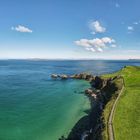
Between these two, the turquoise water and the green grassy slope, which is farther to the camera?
the turquoise water

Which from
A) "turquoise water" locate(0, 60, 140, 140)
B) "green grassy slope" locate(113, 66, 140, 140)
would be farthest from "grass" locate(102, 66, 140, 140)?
"turquoise water" locate(0, 60, 140, 140)

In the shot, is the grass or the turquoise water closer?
the grass

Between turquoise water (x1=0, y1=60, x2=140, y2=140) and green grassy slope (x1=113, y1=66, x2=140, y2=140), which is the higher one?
green grassy slope (x1=113, y1=66, x2=140, y2=140)

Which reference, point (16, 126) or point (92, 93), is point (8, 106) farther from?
point (92, 93)

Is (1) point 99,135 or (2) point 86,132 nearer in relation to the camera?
(1) point 99,135

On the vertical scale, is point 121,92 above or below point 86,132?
above

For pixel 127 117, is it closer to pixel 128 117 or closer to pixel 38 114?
pixel 128 117

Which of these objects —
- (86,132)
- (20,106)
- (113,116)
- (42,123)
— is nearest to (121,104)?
(113,116)

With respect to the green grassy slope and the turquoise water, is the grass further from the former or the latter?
the turquoise water

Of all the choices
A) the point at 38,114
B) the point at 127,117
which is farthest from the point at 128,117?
the point at 38,114

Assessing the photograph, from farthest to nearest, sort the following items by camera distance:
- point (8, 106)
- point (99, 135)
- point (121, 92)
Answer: point (8, 106) → point (121, 92) → point (99, 135)

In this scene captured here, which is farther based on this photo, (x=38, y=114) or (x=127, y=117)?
(x=38, y=114)
